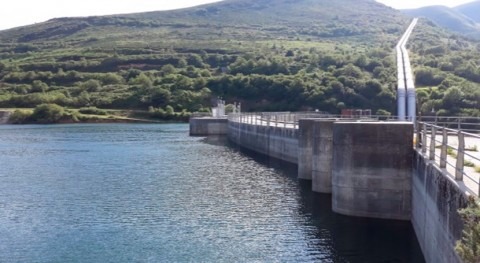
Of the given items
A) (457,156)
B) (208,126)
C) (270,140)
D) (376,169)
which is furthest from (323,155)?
(208,126)

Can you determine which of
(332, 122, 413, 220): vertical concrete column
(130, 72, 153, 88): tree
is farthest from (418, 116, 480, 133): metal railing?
(130, 72, 153, 88): tree

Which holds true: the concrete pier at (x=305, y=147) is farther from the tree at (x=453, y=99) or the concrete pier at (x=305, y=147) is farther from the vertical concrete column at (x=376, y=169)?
the tree at (x=453, y=99)

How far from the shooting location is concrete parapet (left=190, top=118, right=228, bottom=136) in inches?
3408

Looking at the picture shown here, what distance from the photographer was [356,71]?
11369 cm

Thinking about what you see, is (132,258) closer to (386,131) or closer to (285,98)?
(386,131)

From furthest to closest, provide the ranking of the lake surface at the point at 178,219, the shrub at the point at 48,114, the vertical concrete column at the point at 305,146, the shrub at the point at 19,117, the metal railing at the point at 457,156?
the shrub at the point at 19,117
the shrub at the point at 48,114
the vertical concrete column at the point at 305,146
the lake surface at the point at 178,219
the metal railing at the point at 457,156

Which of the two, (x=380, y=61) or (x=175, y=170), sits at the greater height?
(x=380, y=61)

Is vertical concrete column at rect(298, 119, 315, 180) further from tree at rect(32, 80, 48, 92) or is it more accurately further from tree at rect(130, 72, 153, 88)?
tree at rect(32, 80, 48, 92)

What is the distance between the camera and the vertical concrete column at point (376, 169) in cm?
2389

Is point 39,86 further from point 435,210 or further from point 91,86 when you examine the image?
point 435,210

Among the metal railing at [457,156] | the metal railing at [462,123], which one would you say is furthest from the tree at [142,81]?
the metal railing at [457,156]

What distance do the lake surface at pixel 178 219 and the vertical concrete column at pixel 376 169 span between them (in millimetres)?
627

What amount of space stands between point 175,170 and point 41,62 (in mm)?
129591

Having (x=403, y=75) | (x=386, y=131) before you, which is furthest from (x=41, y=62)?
(x=386, y=131)
